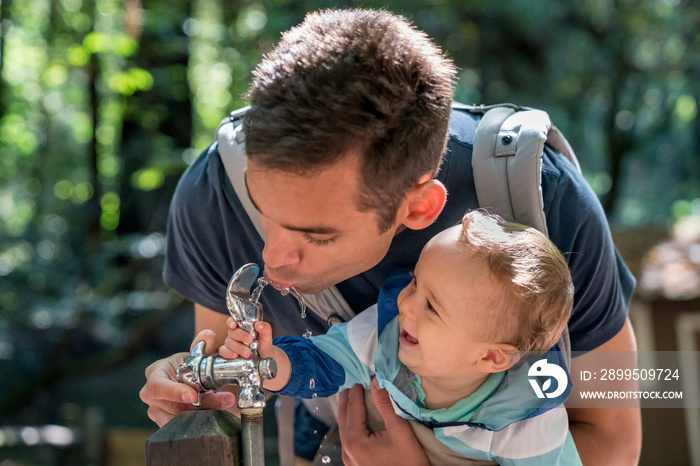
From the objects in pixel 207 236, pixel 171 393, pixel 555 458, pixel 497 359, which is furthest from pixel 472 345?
pixel 207 236

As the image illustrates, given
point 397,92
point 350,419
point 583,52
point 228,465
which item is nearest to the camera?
point 228,465

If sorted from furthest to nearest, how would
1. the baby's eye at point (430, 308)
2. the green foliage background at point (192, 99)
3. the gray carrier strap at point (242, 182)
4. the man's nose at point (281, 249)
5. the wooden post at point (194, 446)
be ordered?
the green foliage background at point (192, 99) → the gray carrier strap at point (242, 182) → the baby's eye at point (430, 308) → the man's nose at point (281, 249) → the wooden post at point (194, 446)

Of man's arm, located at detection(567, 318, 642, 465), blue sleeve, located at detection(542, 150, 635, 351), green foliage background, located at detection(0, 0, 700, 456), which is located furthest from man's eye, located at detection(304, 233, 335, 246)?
green foliage background, located at detection(0, 0, 700, 456)

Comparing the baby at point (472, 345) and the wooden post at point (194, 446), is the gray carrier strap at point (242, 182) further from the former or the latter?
the wooden post at point (194, 446)

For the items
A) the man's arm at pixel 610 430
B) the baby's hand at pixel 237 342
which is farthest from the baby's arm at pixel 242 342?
the man's arm at pixel 610 430

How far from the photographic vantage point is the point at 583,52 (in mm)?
4875

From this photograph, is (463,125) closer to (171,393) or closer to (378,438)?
(378,438)

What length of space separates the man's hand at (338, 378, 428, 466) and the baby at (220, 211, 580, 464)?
0.03 meters

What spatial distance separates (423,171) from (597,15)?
156 inches

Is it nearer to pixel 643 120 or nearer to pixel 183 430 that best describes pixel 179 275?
pixel 183 430

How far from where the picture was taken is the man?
1378 mm

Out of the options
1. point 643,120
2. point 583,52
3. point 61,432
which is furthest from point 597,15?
point 61,432

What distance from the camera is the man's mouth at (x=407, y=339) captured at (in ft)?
5.24

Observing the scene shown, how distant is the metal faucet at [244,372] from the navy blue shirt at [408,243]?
463mm
